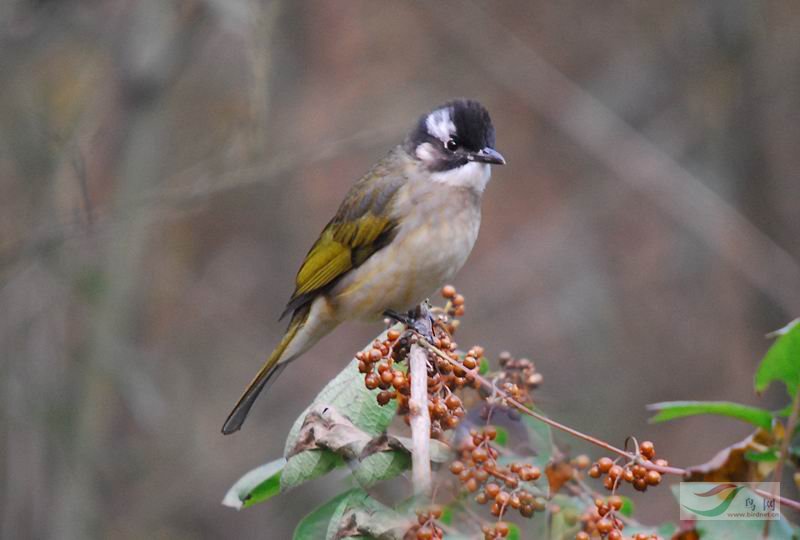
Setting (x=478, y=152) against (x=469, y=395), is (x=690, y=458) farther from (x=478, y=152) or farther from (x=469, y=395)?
(x=469, y=395)

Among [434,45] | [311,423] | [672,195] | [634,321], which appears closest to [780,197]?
[672,195]

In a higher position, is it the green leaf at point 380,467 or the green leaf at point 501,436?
the green leaf at point 501,436

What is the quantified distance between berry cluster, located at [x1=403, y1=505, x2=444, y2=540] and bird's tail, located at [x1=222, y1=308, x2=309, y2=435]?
6.32ft

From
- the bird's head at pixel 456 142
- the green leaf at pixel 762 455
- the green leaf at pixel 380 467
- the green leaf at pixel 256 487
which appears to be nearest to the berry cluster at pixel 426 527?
the green leaf at pixel 380 467

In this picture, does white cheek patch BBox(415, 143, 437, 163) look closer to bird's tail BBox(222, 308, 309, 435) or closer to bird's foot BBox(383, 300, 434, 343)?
bird's foot BBox(383, 300, 434, 343)

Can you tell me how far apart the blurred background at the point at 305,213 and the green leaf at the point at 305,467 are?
2.47 meters

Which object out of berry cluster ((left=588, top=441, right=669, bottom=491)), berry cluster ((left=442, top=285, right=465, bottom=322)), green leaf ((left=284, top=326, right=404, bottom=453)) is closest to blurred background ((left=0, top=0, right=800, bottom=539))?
berry cluster ((left=442, top=285, right=465, bottom=322))

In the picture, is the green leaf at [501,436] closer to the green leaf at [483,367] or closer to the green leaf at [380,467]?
the green leaf at [483,367]

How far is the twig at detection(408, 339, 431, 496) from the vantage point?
6.59 feet

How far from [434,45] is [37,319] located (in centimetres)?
523

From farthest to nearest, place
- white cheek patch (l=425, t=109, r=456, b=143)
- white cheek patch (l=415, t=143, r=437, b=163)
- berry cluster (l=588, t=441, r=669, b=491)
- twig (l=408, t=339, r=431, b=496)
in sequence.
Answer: white cheek patch (l=415, t=143, r=437, b=163) < white cheek patch (l=425, t=109, r=456, b=143) < berry cluster (l=588, t=441, r=669, b=491) < twig (l=408, t=339, r=431, b=496)

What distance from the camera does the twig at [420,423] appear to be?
2010mm

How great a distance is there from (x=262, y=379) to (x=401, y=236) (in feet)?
2.75

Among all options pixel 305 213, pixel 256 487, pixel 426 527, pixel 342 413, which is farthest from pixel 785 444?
pixel 305 213
